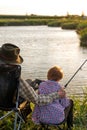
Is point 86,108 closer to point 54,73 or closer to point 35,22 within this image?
point 54,73

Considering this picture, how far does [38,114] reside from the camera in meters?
5.37

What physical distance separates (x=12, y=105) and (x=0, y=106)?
13cm

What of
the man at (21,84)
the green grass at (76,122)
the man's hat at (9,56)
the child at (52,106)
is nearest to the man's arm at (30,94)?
the man at (21,84)

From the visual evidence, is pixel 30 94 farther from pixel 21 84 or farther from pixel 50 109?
pixel 50 109

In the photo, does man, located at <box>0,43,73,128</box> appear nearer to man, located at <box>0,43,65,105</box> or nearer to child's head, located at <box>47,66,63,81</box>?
man, located at <box>0,43,65,105</box>

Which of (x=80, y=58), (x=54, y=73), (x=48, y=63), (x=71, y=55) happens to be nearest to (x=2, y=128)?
(x=54, y=73)

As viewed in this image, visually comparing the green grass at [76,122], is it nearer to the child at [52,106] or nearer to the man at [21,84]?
the child at [52,106]

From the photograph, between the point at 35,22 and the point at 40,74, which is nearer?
the point at 40,74

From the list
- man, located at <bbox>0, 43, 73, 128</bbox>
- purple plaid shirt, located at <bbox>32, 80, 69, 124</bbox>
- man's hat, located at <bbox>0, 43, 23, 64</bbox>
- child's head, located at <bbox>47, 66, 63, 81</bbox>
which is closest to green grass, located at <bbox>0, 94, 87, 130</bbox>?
purple plaid shirt, located at <bbox>32, 80, 69, 124</bbox>

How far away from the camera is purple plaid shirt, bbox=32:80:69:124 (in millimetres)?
5281

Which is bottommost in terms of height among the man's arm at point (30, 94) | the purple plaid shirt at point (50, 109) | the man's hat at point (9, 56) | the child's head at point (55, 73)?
the purple plaid shirt at point (50, 109)

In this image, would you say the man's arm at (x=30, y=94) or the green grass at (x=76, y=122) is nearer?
the man's arm at (x=30, y=94)

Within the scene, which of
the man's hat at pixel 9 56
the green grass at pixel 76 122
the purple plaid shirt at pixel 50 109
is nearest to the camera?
the man's hat at pixel 9 56

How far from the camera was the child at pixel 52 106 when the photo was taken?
17.3 ft
